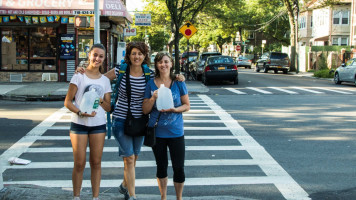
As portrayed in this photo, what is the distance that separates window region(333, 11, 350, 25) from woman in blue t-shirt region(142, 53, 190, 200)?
5264 cm

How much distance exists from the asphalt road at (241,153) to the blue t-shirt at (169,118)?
123 centimetres

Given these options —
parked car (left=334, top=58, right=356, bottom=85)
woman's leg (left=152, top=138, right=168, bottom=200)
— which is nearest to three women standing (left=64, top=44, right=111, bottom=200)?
woman's leg (left=152, top=138, right=168, bottom=200)

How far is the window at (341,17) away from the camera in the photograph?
53344 millimetres

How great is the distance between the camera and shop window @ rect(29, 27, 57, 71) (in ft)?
79.7

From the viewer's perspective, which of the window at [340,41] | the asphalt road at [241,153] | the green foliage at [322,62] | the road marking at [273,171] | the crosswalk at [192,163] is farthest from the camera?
the window at [340,41]

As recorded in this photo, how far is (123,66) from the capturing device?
16.8 ft

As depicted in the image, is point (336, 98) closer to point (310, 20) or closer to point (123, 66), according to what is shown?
point (123, 66)

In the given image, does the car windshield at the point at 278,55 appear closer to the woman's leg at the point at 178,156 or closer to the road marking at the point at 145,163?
the road marking at the point at 145,163

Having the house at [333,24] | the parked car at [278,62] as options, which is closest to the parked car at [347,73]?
the parked car at [278,62]

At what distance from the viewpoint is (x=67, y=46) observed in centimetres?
2417

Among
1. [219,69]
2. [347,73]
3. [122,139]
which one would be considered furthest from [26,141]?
[347,73]

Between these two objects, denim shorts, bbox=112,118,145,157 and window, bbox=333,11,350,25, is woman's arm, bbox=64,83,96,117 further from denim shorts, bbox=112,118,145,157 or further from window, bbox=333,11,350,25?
window, bbox=333,11,350,25

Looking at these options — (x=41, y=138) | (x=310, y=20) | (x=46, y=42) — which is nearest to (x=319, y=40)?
(x=310, y=20)

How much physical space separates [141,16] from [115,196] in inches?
871
